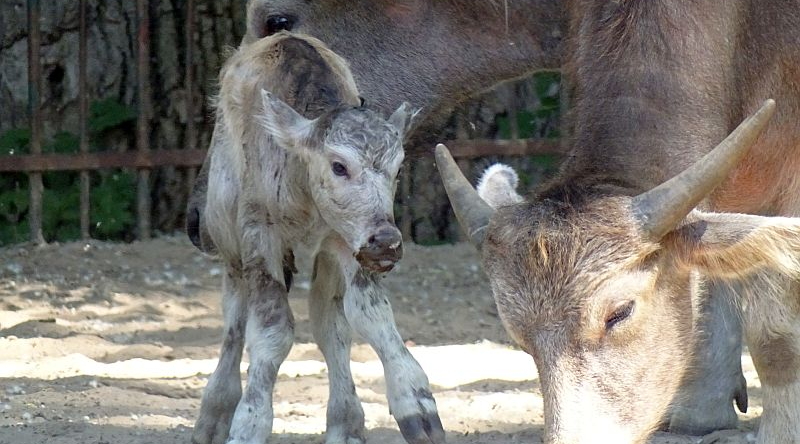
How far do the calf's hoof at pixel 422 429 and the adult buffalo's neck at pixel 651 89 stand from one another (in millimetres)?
1143

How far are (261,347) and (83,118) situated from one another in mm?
5290

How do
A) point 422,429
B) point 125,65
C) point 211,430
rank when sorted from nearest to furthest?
point 422,429 < point 211,430 < point 125,65

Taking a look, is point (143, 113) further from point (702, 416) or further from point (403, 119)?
point (702, 416)

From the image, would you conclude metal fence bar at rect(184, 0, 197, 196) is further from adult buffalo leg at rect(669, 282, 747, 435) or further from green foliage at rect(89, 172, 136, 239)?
adult buffalo leg at rect(669, 282, 747, 435)

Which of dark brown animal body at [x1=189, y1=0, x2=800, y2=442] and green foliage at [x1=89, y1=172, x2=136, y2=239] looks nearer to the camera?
dark brown animal body at [x1=189, y1=0, x2=800, y2=442]

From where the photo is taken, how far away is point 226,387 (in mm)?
6219

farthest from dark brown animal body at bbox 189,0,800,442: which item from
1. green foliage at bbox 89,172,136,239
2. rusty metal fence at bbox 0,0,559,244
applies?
green foliage at bbox 89,172,136,239

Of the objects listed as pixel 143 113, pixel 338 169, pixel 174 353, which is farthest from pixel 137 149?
pixel 338 169

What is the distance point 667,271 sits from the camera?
515 centimetres

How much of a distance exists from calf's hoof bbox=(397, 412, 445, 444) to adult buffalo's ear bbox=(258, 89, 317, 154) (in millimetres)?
1197

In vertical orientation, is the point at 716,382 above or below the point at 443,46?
below

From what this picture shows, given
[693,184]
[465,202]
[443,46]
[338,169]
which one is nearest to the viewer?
[693,184]

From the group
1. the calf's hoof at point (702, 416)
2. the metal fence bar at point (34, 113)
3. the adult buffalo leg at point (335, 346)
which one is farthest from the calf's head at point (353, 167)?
the metal fence bar at point (34, 113)

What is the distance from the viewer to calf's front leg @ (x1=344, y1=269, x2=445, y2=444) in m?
5.54
